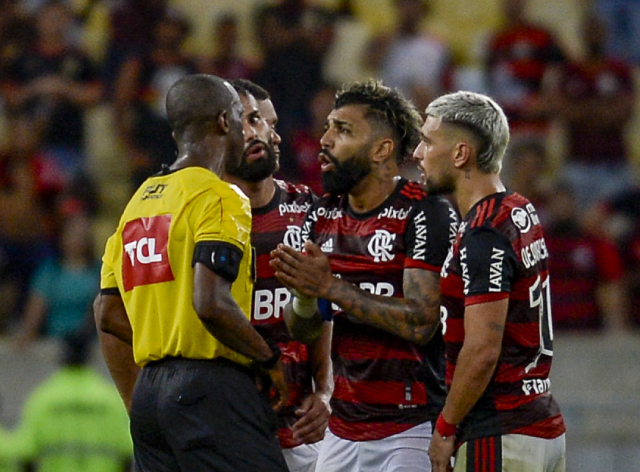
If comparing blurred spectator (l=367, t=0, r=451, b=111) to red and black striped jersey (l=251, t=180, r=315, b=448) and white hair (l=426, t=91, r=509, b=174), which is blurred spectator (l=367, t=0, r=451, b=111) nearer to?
red and black striped jersey (l=251, t=180, r=315, b=448)

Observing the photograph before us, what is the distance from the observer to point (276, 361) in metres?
4.56

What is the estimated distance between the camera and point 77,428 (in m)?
7.72

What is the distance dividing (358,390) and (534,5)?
756 centimetres

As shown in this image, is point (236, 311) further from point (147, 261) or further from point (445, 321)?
point (445, 321)

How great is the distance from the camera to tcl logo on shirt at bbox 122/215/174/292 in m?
4.45

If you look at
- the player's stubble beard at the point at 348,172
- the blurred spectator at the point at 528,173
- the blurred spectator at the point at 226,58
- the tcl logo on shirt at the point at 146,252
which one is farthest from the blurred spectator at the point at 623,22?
the tcl logo on shirt at the point at 146,252

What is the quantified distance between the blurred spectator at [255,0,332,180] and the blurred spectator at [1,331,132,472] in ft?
9.93

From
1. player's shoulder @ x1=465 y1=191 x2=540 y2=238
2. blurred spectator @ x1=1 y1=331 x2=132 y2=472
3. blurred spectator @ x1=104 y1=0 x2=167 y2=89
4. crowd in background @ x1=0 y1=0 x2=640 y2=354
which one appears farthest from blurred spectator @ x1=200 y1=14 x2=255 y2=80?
player's shoulder @ x1=465 y1=191 x2=540 y2=238

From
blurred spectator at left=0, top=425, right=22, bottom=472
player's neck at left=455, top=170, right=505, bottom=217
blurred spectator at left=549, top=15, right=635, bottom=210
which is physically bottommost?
blurred spectator at left=0, top=425, right=22, bottom=472

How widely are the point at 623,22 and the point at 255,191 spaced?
7.02 metres

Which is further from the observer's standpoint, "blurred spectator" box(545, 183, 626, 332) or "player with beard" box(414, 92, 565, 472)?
"blurred spectator" box(545, 183, 626, 332)

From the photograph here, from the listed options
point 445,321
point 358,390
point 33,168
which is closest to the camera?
point 445,321

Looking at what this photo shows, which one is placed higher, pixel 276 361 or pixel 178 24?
pixel 178 24

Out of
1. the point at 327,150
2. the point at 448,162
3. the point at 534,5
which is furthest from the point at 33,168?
the point at 448,162
